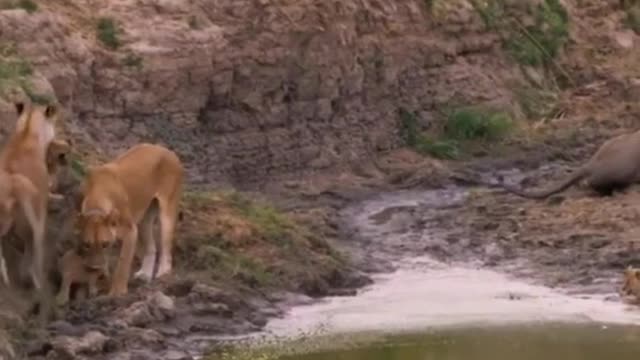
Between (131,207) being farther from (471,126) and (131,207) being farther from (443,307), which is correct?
(471,126)

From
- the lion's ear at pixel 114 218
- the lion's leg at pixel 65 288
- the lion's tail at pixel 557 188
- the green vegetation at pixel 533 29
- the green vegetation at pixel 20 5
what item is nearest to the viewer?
the lion's leg at pixel 65 288

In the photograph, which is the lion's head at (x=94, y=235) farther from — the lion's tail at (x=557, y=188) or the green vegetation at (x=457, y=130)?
the green vegetation at (x=457, y=130)

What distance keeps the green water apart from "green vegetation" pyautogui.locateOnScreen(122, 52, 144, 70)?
18.6 feet

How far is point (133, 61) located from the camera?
63.6 ft

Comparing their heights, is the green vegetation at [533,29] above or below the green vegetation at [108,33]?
below

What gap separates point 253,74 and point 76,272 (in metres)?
6.88

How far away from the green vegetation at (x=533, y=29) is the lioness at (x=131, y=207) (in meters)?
10.0

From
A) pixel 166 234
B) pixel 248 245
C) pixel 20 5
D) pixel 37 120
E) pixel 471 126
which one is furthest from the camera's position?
pixel 471 126

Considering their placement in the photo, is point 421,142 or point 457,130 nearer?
point 421,142

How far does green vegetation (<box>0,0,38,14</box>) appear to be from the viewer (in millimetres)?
18188

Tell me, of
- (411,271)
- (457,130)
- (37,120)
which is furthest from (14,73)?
(457,130)

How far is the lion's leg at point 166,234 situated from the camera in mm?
15127

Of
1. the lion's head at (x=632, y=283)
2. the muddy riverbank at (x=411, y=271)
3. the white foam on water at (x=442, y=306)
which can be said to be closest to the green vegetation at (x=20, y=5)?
the muddy riverbank at (x=411, y=271)

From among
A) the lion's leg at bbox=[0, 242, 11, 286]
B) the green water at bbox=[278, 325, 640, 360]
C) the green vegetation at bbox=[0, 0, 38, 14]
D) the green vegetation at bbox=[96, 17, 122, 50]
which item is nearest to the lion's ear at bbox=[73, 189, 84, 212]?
the lion's leg at bbox=[0, 242, 11, 286]
